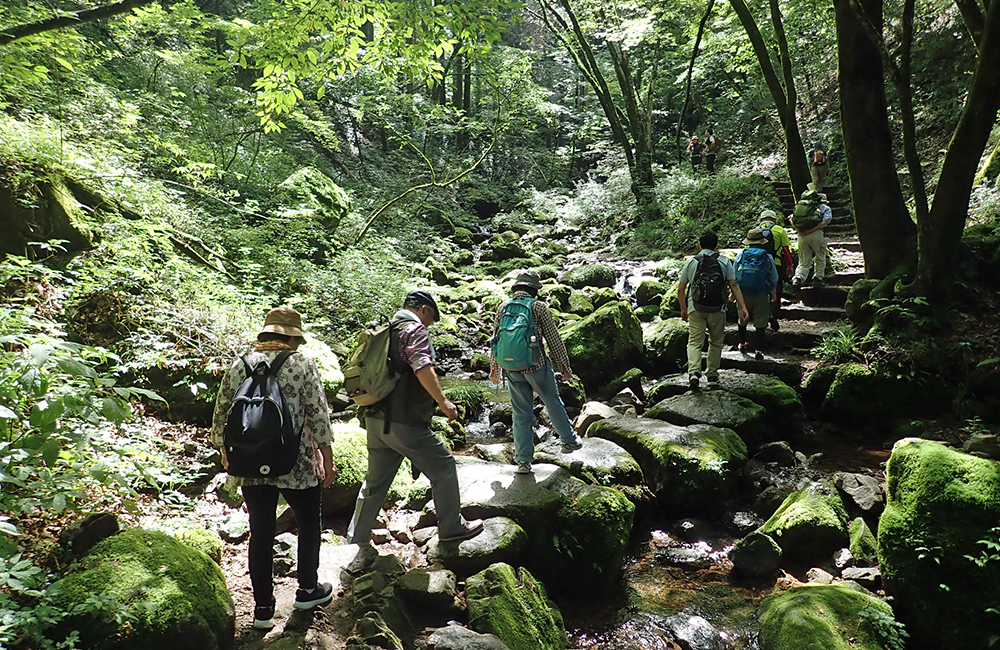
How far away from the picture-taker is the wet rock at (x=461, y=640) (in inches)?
126

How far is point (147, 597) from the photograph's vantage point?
2.92 metres

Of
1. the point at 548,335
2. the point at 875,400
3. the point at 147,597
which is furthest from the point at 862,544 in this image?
the point at 147,597

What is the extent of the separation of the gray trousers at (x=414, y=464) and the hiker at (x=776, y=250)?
707cm

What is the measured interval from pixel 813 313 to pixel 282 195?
12.0m

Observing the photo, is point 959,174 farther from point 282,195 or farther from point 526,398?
point 282,195

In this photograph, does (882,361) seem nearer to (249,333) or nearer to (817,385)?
(817,385)

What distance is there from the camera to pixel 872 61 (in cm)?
824

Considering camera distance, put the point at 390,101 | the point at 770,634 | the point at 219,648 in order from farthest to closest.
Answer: the point at 390,101 < the point at 770,634 < the point at 219,648

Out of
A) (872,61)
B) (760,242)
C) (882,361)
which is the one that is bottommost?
(882,361)

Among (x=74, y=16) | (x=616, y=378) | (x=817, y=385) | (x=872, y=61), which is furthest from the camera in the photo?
(x=616, y=378)

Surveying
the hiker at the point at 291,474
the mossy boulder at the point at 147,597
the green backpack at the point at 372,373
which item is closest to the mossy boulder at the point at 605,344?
the green backpack at the point at 372,373

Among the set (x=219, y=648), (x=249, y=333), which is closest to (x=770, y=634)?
(x=219, y=648)

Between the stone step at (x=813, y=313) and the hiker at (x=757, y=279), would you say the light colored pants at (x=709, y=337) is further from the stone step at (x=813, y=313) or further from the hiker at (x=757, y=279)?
the stone step at (x=813, y=313)

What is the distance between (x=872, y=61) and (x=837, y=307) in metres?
4.13
